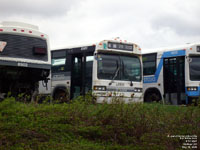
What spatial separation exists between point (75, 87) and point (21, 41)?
17.1ft

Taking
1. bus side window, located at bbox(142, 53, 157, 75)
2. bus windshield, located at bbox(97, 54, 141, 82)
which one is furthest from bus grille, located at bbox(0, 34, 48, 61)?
bus side window, located at bbox(142, 53, 157, 75)

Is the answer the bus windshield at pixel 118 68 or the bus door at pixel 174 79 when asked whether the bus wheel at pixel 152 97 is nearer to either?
the bus door at pixel 174 79

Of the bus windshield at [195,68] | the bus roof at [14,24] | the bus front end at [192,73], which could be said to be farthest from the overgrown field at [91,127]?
the bus windshield at [195,68]

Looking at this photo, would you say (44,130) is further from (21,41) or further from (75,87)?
(75,87)

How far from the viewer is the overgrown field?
5.89 m

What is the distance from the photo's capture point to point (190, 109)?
8.12 meters

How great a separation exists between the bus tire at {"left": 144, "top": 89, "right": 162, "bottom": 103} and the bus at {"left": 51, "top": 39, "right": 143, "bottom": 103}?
3.05m

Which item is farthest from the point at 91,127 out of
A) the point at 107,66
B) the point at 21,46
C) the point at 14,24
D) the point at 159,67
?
the point at 159,67

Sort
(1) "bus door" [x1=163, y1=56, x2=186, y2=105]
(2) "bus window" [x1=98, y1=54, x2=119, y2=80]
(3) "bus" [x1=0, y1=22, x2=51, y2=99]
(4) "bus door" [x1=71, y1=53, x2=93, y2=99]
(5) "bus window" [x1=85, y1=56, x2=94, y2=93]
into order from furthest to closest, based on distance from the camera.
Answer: (1) "bus door" [x1=163, y1=56, x2=186, y2=105]
(4) "bus door" [x1=71, y1=53, x2=93, y2=99]
(5) "bus window" [x1=85, y1=56, x2=94, y2=93]
(2) "bus window" [x1=98, y1=54, x2=119, y2=80]
(3) "bus" [x1=0, y1=22, x2=51, y2=99]

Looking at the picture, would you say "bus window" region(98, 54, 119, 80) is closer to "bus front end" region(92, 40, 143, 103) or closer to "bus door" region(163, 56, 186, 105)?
"bus front end" region(92, 40, 143, 103)

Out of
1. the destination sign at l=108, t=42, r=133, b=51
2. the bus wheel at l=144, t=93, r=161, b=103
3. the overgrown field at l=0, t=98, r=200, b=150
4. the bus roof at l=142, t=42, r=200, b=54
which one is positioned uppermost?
the bus roof at l=142, t=42, r=200, b=54

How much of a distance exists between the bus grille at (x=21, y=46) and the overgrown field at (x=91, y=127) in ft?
11.7

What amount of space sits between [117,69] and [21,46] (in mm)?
4496

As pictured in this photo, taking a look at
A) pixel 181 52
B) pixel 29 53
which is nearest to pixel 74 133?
pixel 29 53
